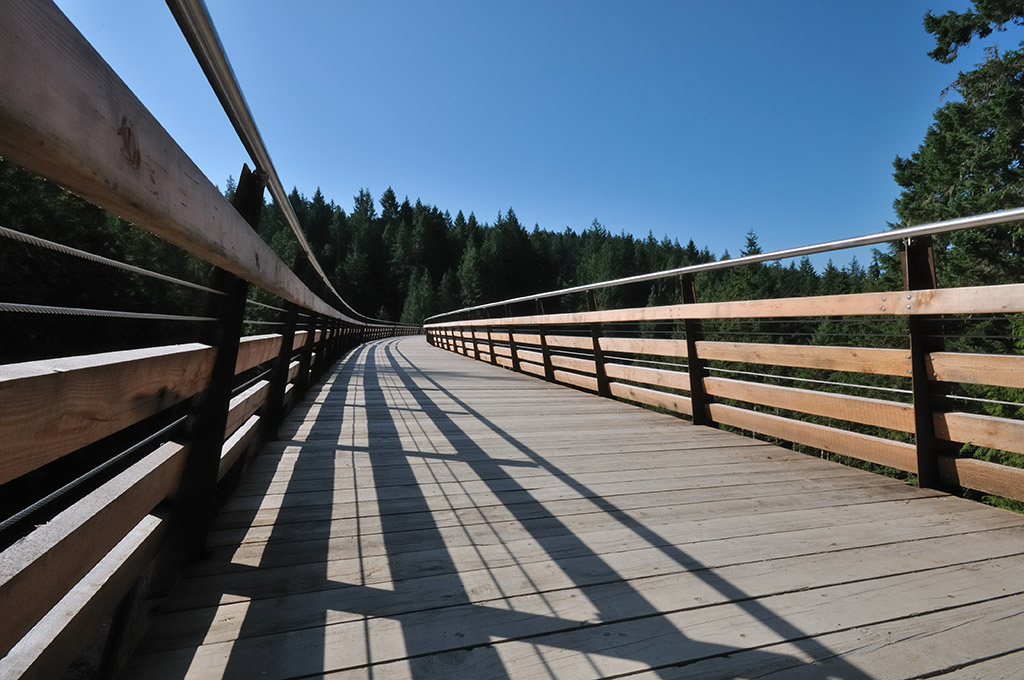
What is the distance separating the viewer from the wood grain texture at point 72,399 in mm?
640

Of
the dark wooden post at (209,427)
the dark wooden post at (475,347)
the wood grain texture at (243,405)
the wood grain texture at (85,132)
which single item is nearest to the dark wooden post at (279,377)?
the wood grain texture at (243,405)

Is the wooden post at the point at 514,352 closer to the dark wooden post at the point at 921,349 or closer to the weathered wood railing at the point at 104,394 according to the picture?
the dark wooden post at the point at 921,349

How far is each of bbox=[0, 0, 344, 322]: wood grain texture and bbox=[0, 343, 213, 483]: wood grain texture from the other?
23 cm

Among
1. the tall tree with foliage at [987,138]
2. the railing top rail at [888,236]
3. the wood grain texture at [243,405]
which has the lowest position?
the wood grain texture at [243,405]

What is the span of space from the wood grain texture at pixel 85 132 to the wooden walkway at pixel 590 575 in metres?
0.94

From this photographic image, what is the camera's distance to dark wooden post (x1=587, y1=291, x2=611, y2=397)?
200 inches

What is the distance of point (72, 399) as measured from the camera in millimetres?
770

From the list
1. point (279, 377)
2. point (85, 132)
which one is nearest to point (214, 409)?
point (85, 132)

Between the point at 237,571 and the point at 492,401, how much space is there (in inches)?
134

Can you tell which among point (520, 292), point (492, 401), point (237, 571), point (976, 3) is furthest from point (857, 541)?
point (520, 292)

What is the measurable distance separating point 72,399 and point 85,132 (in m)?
0.37

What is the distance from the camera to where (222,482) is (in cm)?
→ 214

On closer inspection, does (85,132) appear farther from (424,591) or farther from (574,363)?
(574,363)

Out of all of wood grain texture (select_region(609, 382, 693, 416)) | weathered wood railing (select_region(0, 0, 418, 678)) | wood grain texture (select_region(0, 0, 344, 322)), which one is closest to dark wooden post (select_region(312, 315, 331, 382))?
wood grain texture (select_region(609, 382, 693, 416))
